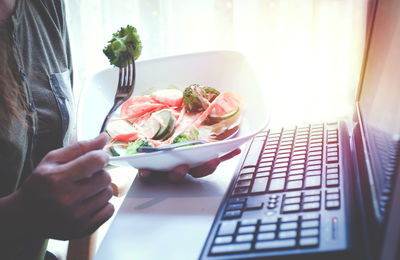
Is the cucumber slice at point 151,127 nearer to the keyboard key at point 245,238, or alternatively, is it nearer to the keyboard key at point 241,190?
the keyboard key at point 241,190

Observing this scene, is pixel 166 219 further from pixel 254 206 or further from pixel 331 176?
pixel 331 176

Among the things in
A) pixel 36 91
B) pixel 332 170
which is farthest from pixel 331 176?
pixel 36 91

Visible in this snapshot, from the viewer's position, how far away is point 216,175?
81cm

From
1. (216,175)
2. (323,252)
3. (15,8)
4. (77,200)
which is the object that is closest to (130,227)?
(77,200)

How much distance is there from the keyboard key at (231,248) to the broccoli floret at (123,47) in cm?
55

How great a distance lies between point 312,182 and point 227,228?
173mm

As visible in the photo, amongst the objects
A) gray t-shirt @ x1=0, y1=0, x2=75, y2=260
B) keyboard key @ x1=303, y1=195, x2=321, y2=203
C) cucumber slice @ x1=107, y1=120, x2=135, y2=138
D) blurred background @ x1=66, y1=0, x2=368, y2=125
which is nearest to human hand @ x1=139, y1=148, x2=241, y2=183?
cucumber slice @ x1=107, y1=120, x2=135, y2=138

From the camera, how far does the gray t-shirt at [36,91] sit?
2.96ft

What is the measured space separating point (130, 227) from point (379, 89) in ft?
1.61

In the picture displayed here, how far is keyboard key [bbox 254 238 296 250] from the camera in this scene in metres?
0.50

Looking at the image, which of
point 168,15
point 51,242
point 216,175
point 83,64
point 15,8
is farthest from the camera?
point 83,64

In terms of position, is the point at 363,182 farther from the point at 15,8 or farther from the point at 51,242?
the point at 51,242

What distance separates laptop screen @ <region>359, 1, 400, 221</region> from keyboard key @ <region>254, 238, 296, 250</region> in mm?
112

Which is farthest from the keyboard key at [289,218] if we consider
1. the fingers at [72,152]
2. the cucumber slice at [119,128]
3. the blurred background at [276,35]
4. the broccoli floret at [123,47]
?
the blurred background at [276,35]
